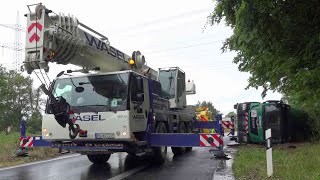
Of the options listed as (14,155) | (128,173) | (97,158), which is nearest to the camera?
(128,173)

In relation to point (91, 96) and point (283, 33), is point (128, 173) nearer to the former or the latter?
point (91, 96)

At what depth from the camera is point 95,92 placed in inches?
353

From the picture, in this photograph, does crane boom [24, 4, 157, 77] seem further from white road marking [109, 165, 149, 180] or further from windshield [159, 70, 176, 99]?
windshield [159, 70, 176, 99]

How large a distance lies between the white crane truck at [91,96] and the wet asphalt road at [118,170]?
52 cm

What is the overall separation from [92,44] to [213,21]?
3.29 m

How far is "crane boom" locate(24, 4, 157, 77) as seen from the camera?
7617mm

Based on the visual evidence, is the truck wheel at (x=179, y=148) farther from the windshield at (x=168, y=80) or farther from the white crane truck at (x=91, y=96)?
the white crane truck at (x=91, y=96)

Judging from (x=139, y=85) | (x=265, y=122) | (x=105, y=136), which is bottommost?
(x=105, y=136)

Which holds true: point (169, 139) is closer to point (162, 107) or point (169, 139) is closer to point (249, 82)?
point (162, 107)

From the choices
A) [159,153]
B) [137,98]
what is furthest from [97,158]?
[137,98]

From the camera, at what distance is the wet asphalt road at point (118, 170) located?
8.40 meters

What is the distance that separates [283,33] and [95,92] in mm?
4756

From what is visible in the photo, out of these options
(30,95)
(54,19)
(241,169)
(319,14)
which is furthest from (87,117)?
(30,95)

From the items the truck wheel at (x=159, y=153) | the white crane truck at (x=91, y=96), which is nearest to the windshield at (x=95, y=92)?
the white crane truck at (x=91, y=96)
